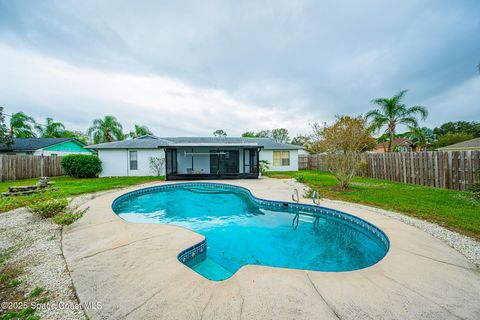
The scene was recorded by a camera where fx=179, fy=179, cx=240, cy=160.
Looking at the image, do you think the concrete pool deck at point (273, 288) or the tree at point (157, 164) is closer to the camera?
the concrete pool deck at point (273, 288)

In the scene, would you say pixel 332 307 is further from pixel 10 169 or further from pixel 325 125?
pixel 10 169

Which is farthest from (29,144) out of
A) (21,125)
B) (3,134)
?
(21,125)

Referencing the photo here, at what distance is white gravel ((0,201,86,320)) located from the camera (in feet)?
6.30

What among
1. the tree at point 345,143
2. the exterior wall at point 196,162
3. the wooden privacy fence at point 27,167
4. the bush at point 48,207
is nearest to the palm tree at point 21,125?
the wooden privacy fence at point 27,167

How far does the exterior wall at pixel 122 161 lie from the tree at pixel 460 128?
164ft

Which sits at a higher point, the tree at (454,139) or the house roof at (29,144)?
the tree at (454,139)

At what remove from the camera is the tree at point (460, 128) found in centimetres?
3178

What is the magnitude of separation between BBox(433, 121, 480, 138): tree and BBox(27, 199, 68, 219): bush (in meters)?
51.5

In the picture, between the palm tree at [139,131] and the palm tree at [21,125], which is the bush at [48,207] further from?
the palm tree at [21,125]

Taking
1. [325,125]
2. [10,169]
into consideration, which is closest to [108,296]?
[325,125]

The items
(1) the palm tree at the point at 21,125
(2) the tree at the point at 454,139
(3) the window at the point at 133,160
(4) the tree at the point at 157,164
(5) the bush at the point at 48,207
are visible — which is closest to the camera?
(5) the bush at the point at 48,207

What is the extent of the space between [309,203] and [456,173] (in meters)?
7.17

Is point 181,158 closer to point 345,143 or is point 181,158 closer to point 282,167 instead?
point 282,167

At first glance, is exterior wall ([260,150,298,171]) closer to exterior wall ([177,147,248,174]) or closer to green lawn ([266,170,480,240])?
exterior wall ([177,147,248,174])
